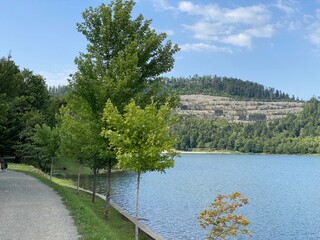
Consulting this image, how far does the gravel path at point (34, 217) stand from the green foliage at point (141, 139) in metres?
3.81

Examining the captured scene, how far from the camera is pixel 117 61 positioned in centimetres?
2061

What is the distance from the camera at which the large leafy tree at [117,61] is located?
20.8m

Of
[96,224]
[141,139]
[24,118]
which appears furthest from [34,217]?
[24,118]

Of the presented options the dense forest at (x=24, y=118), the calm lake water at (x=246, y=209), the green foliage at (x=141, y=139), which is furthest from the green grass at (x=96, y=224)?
the dense forest at (x=24, y=118)

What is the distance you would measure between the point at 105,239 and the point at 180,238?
50.1 ft

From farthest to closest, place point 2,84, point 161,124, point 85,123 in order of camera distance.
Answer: point 2,84
point 85,123
point 161,124

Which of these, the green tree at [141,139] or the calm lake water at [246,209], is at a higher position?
the green tree at [141,139]

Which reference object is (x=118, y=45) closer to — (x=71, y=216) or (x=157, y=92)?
(x=157, y=92)

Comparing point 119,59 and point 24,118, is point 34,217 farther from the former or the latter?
point 24,118

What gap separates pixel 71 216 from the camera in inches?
728

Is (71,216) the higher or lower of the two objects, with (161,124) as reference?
lower

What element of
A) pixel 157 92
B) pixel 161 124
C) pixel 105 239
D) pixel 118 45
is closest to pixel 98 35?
pixel 118 45

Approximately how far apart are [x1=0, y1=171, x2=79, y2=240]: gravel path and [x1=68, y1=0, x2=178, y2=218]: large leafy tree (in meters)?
4.22

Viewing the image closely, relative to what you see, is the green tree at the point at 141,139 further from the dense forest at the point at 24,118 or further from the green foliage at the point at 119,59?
the dense forest at the point at 24,118
